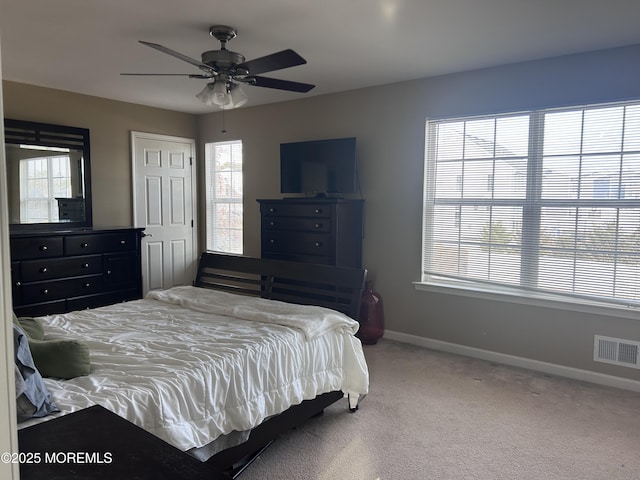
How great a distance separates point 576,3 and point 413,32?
943mm

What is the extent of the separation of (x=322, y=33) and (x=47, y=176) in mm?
3176

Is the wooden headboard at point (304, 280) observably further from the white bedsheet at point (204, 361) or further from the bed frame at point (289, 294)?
the white bedsheet at point (204, 361)

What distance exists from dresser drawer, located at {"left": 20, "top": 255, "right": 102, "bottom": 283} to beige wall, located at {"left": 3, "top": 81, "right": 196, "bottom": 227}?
809mm

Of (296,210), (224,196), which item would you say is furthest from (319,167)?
(224,196)

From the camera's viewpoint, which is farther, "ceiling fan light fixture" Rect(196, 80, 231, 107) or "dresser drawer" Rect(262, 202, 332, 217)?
"dresser drawer" Rect(262, 202, 332, 217)

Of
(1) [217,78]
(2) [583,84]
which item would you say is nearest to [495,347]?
(2) [583,84]

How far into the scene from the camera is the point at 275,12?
2.68 meters

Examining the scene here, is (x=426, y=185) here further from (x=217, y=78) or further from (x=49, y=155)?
(x=49, y=155)

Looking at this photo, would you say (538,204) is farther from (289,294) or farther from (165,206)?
(165,206)

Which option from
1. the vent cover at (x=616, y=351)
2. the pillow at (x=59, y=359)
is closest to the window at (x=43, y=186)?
the pillow at (x=59, y=359)

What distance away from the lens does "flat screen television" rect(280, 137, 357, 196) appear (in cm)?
445

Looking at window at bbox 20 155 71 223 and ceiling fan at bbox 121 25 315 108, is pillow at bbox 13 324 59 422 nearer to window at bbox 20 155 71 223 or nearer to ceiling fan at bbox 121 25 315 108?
ceiling fan at bbox 121 25 315 108

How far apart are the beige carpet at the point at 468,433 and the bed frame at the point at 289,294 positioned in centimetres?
16

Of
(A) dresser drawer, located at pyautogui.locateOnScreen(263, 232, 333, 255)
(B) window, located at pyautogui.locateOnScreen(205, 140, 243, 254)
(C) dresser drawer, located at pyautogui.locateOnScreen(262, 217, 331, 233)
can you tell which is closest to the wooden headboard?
(A) dresser drawer, located at pyautogui.locateOnScreen(263, 232, 333, 255)
